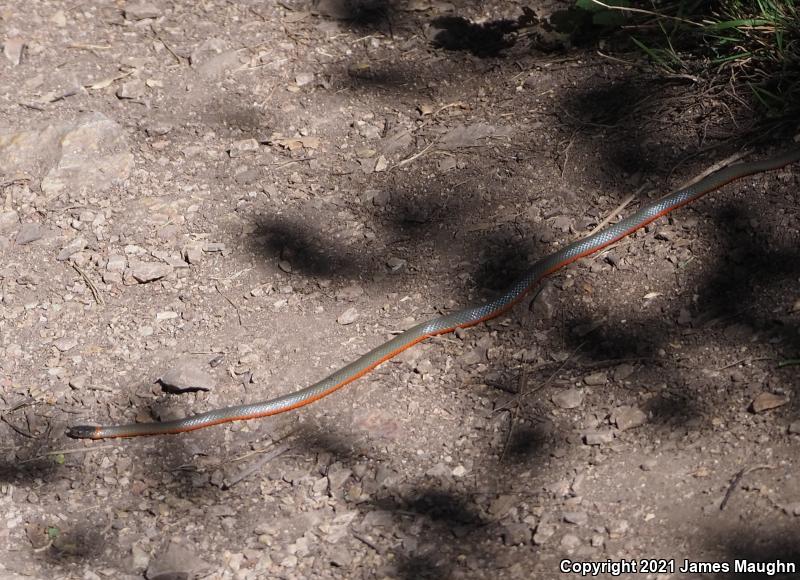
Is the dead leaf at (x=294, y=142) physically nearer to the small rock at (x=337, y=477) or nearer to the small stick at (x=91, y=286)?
the small stick at (x=91, y=286)

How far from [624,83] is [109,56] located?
128 inches

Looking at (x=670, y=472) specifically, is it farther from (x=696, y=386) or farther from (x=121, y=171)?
(x=121, y=171)

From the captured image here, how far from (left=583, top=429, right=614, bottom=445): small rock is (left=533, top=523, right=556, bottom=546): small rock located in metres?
0.43

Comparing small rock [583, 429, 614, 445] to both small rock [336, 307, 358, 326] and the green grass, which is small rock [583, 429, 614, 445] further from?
the green grass

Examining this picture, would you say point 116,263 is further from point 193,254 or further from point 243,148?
A: point 243,148

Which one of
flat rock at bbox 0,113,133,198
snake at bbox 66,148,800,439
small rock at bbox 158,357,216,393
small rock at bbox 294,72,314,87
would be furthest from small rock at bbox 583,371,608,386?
flat rock at bbox 0,113,133,198

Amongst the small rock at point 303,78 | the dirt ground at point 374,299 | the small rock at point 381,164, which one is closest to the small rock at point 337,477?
the dirt ground at point 374,299

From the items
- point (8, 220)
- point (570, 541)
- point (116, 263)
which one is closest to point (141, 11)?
point (8, 220)

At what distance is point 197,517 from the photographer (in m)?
3.92

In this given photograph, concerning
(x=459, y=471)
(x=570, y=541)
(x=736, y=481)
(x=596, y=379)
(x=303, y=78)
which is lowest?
(x=459, y=471)

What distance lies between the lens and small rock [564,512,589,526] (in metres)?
3.52

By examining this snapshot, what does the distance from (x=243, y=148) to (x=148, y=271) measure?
102 centimetres

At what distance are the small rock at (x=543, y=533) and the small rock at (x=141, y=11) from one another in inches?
174

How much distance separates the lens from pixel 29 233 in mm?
5121
